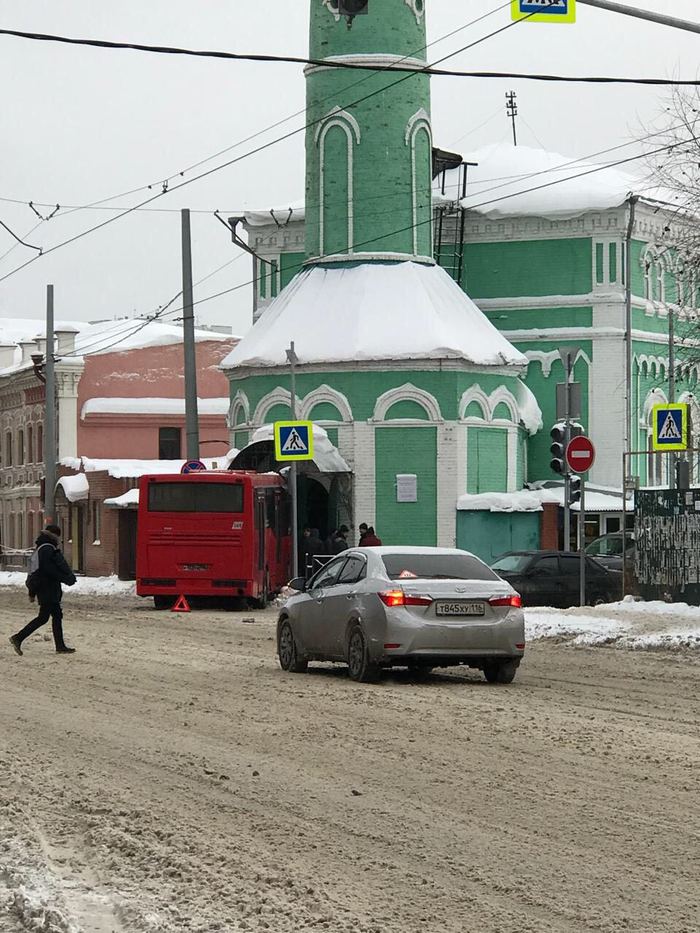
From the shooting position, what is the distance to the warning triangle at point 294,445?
37.9 metres

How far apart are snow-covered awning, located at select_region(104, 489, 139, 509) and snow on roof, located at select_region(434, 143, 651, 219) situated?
44.8ft

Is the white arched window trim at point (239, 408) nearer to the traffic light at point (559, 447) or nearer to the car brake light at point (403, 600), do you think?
the traffic light at point (559, 447)

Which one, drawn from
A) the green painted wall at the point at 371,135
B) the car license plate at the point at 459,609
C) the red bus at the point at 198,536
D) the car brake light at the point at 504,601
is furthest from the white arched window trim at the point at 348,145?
the car license plate at the point at 459,609

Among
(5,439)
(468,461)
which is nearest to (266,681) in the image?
(468,461)

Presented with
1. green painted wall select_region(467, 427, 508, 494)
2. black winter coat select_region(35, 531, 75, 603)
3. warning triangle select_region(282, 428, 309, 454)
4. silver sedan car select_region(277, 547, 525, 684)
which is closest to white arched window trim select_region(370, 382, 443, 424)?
green painted wall select_region(467, 427, 508, 494)

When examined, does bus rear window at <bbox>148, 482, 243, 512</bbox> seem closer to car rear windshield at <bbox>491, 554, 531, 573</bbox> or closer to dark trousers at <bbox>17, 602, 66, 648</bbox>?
car rear windshield at <bbox>491, 554, 531, 573</bbox>

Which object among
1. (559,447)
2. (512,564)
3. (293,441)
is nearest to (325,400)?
(293,441)

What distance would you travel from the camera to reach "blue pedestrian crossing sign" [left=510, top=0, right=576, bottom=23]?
1689 cm

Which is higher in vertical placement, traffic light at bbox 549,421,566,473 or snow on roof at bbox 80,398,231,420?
snow on roof at bbox 80,398,231,420

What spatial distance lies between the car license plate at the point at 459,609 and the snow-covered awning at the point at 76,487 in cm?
4336

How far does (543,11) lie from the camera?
1697 centimetres

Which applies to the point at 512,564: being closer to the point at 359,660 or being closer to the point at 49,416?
the point at 359,660

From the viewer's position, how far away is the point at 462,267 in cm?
5856

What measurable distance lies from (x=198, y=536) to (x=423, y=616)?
19374 mm
